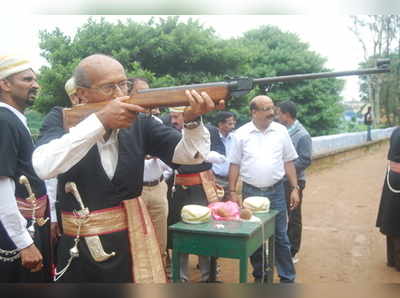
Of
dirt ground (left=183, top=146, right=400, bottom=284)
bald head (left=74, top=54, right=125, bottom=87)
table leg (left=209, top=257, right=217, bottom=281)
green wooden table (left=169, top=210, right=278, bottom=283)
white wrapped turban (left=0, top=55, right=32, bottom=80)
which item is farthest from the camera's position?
dirt ground (left=183, top=146, right=400, bottom=284)

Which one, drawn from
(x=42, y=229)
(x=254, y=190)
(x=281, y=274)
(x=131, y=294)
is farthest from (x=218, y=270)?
(x=42, y=229)

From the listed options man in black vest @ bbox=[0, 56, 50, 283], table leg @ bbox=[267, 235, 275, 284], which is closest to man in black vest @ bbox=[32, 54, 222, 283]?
man in black vest @ bbox=[0, 56, 50, 283]

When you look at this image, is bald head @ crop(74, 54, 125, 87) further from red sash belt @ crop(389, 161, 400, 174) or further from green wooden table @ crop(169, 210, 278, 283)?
red sash belt @ crop(389, 161, 400, 174)

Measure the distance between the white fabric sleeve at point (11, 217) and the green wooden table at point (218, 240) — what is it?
→ 78 centimetres

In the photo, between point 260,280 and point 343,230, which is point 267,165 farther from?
point 343,230

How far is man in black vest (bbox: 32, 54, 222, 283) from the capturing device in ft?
4.17

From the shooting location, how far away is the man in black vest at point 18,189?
1.41 meters

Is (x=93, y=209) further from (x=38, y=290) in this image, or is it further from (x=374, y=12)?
(x=374, y=12)

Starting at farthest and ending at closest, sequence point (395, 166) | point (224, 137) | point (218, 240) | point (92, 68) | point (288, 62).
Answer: point (224, 137), point (395, 166), point (288, 62), point (218, 240), point (92, 68)

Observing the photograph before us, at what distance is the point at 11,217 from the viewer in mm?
1409

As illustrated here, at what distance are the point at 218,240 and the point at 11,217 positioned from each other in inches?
37.8

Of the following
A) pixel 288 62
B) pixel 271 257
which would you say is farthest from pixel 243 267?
pixel 288 62

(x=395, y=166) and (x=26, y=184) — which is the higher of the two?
(x=26, y=184)

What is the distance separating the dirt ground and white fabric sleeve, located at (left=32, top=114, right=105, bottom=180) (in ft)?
6.14
